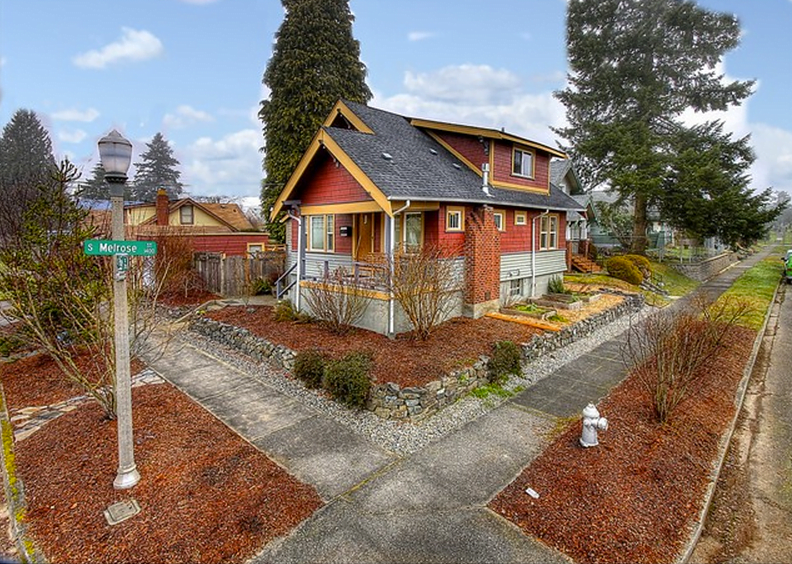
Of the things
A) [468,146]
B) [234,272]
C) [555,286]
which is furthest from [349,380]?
[555,286]

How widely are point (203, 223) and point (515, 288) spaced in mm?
25785

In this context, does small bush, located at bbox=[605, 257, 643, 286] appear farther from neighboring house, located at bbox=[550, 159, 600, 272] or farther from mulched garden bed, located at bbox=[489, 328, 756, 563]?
mulched garden bed, located at bbox=[489, 328, 756, 563]

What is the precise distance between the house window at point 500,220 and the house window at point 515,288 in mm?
2043

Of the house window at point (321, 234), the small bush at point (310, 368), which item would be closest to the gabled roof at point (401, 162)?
the house window at point (321, 234)

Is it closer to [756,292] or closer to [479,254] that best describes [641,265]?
[756,292]

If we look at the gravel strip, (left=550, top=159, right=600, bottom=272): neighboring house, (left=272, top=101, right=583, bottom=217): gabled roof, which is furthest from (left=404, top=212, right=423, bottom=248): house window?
(left=550, top=159, right=600, bottom=272): neighboring house

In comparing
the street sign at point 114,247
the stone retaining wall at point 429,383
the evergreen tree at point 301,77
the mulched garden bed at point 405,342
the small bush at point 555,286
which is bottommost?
the stone retaining wall at point 429,383

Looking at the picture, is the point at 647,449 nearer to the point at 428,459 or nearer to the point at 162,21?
the point at 428,459

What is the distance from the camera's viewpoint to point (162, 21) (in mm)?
13242

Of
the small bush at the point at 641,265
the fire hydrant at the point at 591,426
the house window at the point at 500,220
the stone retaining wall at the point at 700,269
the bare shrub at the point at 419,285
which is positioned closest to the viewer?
Result: the fire hydrant at the point at 591,426

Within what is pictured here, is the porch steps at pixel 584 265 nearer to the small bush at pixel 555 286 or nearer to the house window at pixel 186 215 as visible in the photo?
the small bush at pixel 555 286

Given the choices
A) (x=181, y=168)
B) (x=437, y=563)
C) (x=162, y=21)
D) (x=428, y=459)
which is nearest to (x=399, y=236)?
(x=428, y=459)

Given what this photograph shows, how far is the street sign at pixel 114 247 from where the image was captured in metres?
A: 4.35

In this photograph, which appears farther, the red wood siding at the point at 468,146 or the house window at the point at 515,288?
the house window at the point at 515,288
